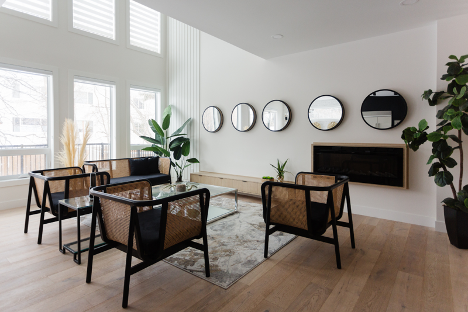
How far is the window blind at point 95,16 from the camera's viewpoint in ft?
16.9

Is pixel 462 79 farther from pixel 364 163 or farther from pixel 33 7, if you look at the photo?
pixel 33 7

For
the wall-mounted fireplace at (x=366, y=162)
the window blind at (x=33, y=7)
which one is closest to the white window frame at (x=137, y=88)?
the window blind at (x=33, y=7)

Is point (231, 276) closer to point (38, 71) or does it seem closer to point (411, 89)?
point (411, 89)

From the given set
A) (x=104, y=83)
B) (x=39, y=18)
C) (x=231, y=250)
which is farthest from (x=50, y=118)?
(x=231, y=250)

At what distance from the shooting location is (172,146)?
20.1 ft

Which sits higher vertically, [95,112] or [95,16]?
[95,16]

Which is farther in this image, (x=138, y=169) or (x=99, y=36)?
(x=99, y=36)

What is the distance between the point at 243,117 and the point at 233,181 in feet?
4.30

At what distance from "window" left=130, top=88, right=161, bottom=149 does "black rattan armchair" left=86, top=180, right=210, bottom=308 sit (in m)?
4.35

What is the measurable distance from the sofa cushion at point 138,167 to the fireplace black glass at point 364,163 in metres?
3.19

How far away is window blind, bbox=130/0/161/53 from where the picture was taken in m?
6.13

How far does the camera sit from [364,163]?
4004 mm

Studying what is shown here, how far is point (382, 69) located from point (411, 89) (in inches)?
19.2

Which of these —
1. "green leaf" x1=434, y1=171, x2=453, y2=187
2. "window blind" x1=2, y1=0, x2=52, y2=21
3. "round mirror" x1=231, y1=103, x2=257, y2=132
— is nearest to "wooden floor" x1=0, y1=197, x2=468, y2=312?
"green leaf" x1=434, y1=171, x2=453, y2=187
